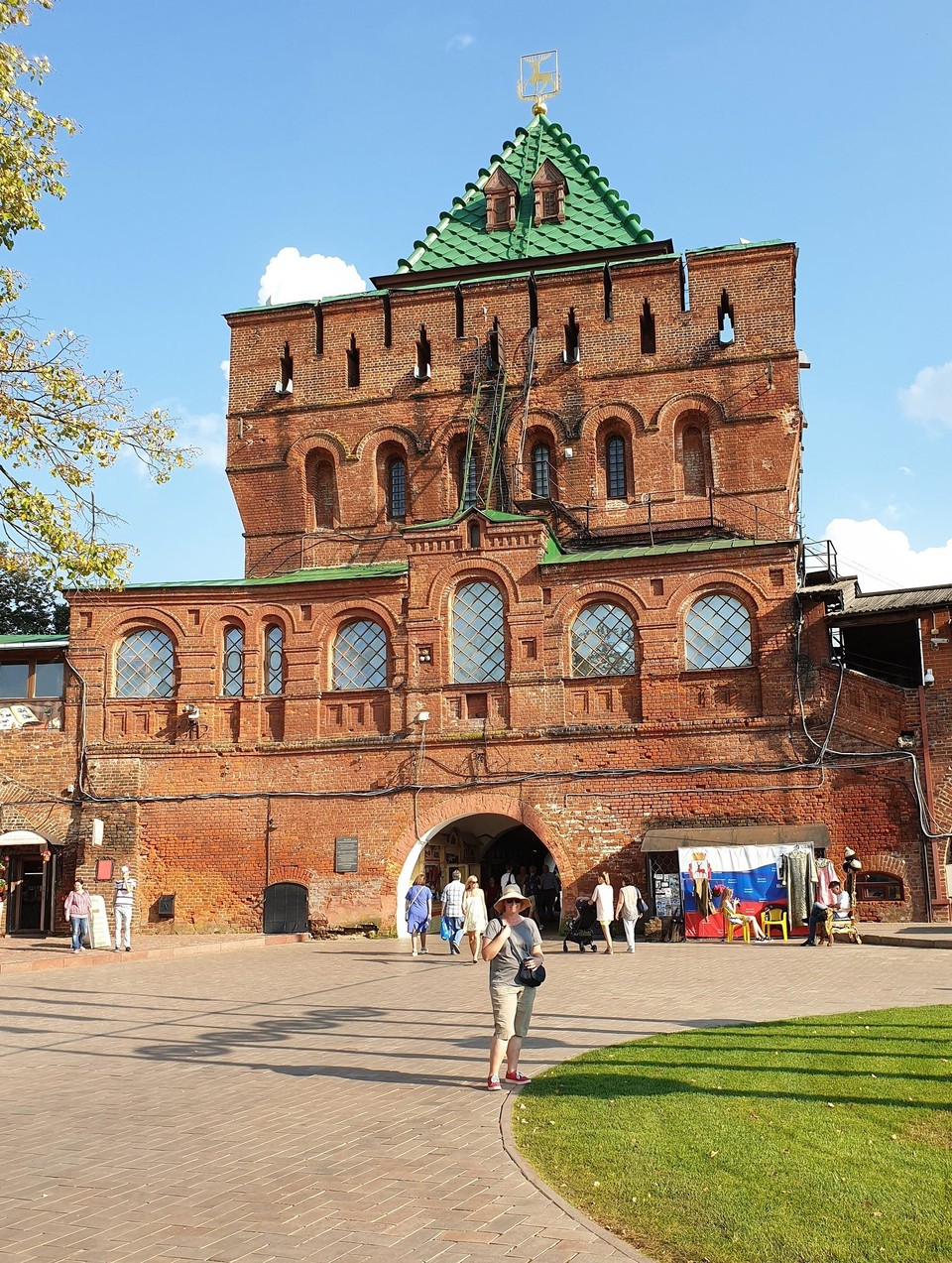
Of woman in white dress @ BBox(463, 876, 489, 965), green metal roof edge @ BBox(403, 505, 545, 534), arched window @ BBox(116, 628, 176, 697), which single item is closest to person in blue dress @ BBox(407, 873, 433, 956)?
woman in white dress @ BBox(463, 876, 489, 965)

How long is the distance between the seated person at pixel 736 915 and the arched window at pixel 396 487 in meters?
13.1

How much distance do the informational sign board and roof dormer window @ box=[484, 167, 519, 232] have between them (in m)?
20.8

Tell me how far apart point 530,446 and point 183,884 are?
1335 centimetres

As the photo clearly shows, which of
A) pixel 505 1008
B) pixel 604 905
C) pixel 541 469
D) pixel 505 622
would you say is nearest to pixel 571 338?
pixel 541 469

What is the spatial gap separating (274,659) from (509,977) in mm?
19161

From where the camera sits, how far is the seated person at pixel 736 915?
73.6 ft

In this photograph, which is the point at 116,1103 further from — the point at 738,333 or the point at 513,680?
the point at 738,333

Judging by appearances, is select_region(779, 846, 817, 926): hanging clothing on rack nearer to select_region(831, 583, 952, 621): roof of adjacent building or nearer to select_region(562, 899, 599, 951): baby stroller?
select_region(562, 899, 599, 951): baby stroller

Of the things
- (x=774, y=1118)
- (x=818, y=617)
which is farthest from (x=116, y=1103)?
(x=818, y=617)

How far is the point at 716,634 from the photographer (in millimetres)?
25344

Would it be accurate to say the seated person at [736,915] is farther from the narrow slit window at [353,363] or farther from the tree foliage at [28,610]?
the tree foliage at [28,610]

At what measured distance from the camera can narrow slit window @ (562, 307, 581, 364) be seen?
30.5 meters

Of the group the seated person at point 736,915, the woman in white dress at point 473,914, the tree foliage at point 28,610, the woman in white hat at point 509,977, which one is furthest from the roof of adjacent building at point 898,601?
the tree foliage at point 28,610

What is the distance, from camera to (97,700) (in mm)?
27703
